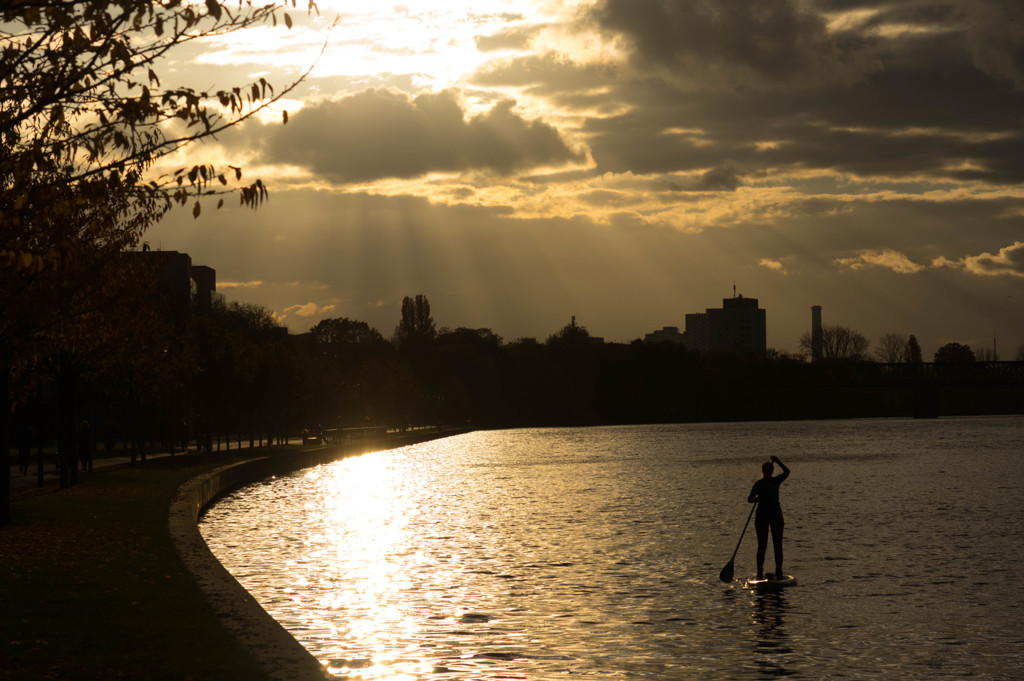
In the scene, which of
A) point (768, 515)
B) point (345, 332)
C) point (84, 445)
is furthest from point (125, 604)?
point (345, 332)

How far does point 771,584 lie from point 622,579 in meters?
2.46

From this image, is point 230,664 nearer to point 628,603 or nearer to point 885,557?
point 628,603

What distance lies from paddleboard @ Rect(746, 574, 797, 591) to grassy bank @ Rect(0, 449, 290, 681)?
9005 millimetres

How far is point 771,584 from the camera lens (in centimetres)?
2006

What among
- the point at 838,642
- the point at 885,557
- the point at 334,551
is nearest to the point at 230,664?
the point at 838,642

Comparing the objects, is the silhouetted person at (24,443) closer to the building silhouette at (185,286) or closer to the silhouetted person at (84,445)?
the silhouetted person at (84,445)

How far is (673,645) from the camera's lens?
14.9 m

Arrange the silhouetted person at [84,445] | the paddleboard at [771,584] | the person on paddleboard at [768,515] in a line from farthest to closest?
the silhouetted person at [84,445], the person on paddleboard at [768,515], the paddleboard at [771,584]

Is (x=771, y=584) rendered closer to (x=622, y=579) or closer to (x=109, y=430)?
(x=622, y=579)

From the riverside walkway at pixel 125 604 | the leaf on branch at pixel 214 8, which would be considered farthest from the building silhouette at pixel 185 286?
the leaf on branch at pixel 214 8

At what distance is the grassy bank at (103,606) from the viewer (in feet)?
36.3

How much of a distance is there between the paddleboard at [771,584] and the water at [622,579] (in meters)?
0.25

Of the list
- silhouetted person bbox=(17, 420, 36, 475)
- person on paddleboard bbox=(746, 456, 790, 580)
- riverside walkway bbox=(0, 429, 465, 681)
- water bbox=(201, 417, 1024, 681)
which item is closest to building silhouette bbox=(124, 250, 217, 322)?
silhouetted person bbox=(17, 420, 36, 475)

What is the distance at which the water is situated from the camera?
14070 millimetres
